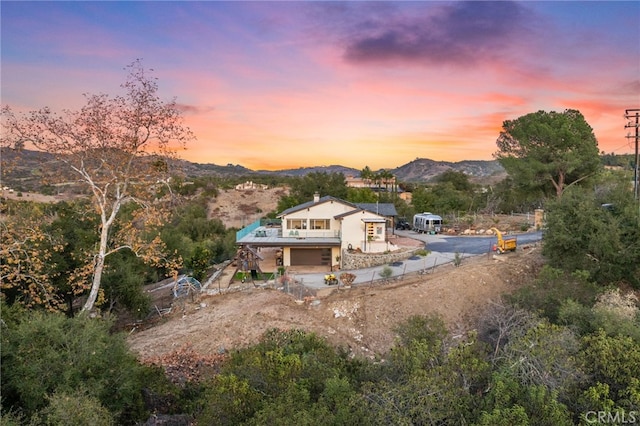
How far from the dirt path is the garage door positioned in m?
5.82

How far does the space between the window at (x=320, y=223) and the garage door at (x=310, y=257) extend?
1943 mm

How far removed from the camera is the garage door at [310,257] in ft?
Result: 83.3

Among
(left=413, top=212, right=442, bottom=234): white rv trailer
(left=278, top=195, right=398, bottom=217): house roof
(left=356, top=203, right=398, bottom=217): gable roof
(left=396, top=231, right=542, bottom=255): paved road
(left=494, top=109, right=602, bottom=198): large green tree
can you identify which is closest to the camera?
(left=396, top=231, right=542, bottom=255): paved road

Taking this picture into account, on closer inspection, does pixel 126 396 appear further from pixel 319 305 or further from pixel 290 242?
pixel 290 242

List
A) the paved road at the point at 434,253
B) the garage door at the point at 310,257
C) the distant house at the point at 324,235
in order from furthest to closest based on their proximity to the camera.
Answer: the garage door at the point at 310,257 → the distant house at the point at 324,235 → the paved road at the point at 434,253

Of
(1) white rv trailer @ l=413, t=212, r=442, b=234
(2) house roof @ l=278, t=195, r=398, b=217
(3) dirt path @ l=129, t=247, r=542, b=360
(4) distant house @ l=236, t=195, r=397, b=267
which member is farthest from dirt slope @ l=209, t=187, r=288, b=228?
(3) dirt path @ l=129, t=247, r=542, b=360

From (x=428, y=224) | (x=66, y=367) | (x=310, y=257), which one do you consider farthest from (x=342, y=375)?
(x=428, y=224)

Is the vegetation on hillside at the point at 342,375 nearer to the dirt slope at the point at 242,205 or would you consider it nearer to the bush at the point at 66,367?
the bush at the point at 66,367

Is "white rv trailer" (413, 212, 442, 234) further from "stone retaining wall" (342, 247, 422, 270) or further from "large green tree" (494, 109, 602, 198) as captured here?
"stone retaining wall" (342, 247, 422, 270)

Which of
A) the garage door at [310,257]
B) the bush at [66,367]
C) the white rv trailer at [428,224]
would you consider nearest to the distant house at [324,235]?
the garage door at [310,257]

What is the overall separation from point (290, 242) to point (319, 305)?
7.33 meters

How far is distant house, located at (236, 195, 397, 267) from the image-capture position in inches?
983

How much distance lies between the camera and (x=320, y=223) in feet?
88.0

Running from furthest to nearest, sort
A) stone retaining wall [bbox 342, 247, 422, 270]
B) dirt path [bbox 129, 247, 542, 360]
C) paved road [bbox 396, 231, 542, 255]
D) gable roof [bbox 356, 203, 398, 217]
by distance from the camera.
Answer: gable roof [bbox 356, 203, 398, 217], paved road [bbox 396, 231, 542, 255], stone retaining wall [bbox 342, 247, 422, 270], dirt path [bbox 129, 247, 542, 360]
